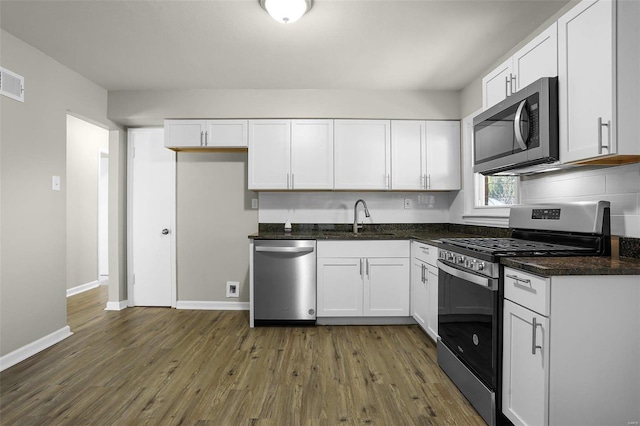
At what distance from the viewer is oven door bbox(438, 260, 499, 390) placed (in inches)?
69.2

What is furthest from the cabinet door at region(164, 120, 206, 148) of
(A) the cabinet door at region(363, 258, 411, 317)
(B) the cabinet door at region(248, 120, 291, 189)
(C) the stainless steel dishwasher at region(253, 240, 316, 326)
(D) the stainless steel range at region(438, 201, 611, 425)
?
(D) the stainless steel range at region(438, 201, 611, 425)

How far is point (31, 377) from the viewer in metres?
2.32

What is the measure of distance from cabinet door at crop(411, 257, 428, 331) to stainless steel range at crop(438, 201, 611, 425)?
555 mm

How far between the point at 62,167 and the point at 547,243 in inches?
156

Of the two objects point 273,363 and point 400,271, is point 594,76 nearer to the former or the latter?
point 400,271

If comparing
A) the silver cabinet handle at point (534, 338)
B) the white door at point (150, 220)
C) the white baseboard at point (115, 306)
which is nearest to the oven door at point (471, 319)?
the silver cabinet handle at point (534, 338)

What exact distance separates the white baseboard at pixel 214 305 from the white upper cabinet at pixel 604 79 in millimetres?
3482

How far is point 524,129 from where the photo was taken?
1.97 metres

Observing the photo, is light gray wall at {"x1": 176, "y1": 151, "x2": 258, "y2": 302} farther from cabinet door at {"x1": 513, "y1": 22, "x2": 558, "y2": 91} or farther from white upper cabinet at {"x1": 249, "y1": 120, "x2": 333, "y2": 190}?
cabinet door at {"x1": 513, "y1": 22, "x2": 558, "y2": 91}

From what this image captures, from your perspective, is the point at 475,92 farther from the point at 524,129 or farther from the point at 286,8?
the point at 286,8

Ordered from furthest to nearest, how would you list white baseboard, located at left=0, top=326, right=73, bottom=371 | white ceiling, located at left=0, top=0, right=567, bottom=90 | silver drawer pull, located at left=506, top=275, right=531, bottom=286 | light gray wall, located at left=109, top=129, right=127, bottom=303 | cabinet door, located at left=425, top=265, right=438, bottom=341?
light gray wall, located at left=109, top=129, right=127, bottom=303, cabinet door, located at left=425, top=265, right=438, bottom=341, white baseboard, located at left=0, top=326, right=73, bottom=371, white ceiling, located at left=0, top=0, right=567, bottom=90, silver drawer pull, located at left=506, top=275, right=531, bottom=286

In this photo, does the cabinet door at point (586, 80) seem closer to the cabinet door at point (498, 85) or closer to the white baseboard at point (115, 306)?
the cabinet door at point (498, 85)

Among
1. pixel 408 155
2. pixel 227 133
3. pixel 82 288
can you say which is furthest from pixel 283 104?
pixel 82 288

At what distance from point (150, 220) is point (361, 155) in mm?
2632
